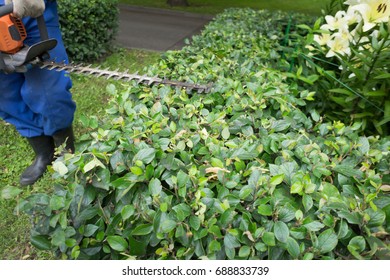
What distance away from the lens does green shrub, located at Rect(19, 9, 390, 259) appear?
48.3 inches

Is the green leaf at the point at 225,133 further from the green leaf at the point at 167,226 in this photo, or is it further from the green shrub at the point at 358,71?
the green shrub at the point at 358,71

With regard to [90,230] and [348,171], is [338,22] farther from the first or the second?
[90,230]

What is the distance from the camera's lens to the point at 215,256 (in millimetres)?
1221

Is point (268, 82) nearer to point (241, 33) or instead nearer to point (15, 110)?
point (241, 33)

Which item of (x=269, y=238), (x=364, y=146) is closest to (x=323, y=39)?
(x=364, y=146)

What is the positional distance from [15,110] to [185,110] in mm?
1517

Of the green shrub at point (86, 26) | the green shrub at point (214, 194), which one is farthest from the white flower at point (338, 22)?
the green shrub at point (86, 26)

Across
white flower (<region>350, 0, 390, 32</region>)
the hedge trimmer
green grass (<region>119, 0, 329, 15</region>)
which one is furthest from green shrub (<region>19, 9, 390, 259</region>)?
green grass (<region>119, 0, 329, 15</region>)

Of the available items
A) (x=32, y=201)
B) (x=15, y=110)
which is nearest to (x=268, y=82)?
(x=32, y=201)

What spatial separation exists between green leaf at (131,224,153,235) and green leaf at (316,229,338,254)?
20.8 inches

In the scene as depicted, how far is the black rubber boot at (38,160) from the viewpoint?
2877 millimetres

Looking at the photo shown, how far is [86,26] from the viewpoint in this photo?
17.2 ft

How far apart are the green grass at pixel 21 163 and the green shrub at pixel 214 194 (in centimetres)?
23

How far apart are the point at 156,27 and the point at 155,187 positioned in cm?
722
